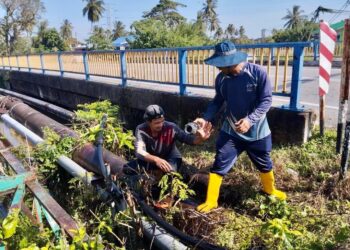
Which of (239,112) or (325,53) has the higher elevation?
(325,53)

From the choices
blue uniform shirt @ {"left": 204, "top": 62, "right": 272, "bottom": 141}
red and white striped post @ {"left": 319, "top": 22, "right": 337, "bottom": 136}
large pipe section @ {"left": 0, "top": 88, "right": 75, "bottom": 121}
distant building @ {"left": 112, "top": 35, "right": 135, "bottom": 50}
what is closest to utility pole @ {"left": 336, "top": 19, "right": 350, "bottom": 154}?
red and white striped post @ {"left": 319, "top": 22, "right": 337, "bottom": 136}

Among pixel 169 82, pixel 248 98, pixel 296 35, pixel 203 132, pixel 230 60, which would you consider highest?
pixel 296 35

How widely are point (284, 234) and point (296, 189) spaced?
5.35ft

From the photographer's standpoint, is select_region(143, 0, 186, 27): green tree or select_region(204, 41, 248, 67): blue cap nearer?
select_region(204, 41, 248, 67): blue cap

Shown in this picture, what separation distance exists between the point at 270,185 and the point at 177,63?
362cm

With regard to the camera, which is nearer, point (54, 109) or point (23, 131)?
point (23, 131)

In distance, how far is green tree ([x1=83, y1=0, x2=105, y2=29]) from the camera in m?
60.2

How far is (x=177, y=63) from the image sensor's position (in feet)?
21.0

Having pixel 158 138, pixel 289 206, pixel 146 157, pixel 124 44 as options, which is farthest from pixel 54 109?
pixel 124 44

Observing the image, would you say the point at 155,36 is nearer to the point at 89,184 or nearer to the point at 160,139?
the point at 89,184

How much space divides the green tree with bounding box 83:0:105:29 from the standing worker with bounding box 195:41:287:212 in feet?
206

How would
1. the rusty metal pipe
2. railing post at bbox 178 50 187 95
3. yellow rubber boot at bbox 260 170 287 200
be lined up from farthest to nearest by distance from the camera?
railing post at bbox 178 50 187 95, the rusty metal pipe, yellow rubber boot at bbox 260 170 287 200

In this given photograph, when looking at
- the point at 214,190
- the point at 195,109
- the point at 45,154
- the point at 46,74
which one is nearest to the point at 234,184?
the point at 214,190

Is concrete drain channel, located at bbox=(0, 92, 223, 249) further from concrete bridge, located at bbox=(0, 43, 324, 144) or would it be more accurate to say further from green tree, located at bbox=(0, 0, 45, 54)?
green tree, located at bbox=(0, 0, 45, 54)
